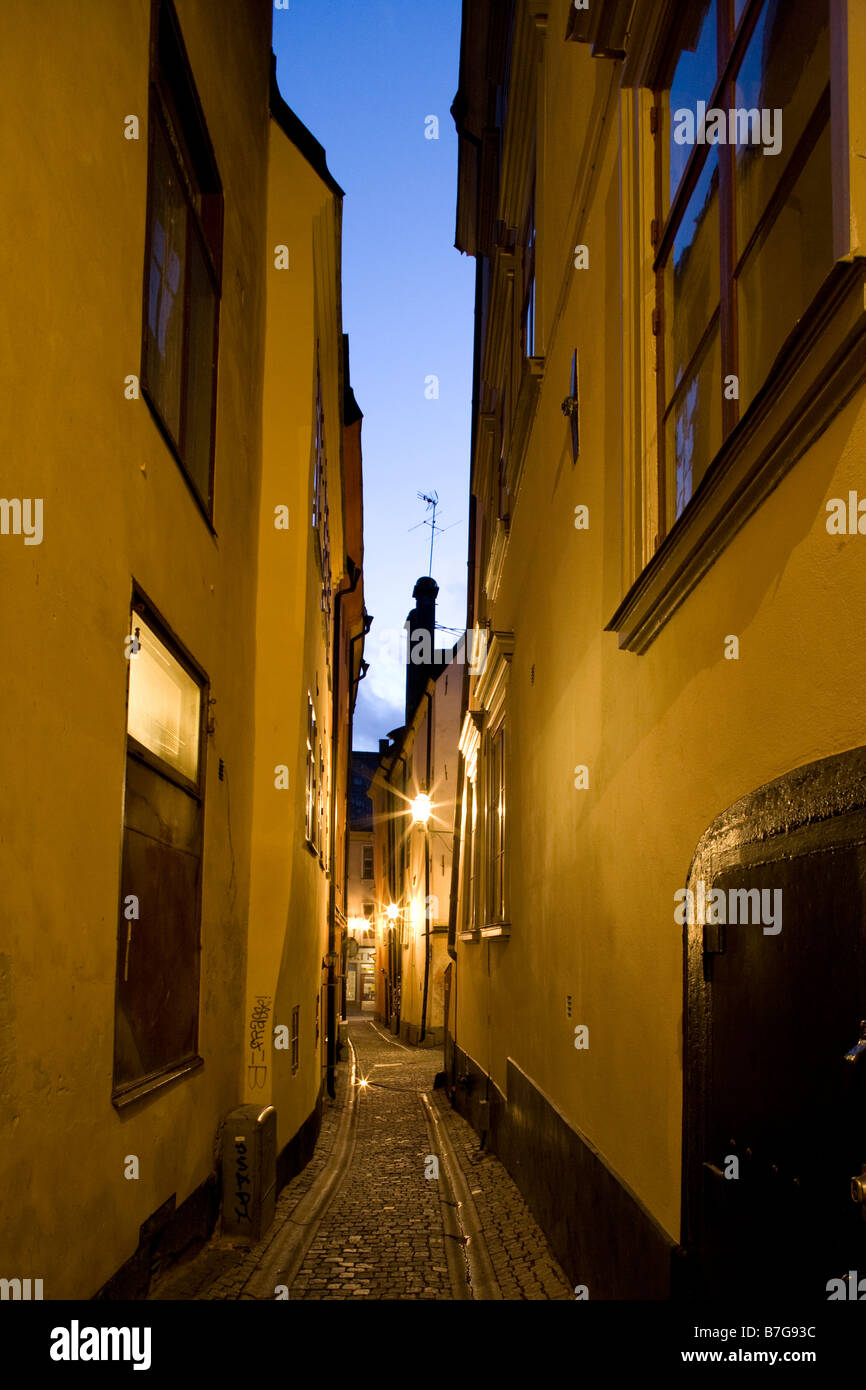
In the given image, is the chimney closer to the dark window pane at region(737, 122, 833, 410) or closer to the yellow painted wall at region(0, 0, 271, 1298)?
the yellow painted wall at region(0, 0, 271, 1298)

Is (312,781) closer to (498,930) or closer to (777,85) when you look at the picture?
(498,930)

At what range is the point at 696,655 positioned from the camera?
3.89 metres

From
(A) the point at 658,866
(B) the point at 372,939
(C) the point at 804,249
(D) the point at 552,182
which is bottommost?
(B) the point at 372,939

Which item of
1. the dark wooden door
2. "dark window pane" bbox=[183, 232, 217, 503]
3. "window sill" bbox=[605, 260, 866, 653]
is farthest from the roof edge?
the dark wooden door

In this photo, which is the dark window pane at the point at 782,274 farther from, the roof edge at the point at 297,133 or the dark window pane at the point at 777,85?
the roof edge at the point at 297,133

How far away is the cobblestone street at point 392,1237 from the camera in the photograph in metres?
6.06

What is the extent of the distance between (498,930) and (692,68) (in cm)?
726

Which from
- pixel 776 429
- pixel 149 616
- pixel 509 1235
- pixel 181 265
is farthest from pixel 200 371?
pixel 509 1235

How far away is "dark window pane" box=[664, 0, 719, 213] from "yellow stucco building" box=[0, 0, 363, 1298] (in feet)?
7.70

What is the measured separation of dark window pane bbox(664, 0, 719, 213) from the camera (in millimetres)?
4379
